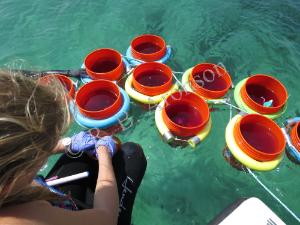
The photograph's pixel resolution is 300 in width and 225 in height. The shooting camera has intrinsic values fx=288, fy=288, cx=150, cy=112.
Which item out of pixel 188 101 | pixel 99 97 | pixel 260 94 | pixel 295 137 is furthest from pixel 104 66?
pixel 295 137

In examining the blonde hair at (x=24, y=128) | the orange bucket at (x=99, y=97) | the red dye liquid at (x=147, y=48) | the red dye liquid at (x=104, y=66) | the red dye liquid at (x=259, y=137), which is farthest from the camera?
the red dye liquid at (x=147, y=48)

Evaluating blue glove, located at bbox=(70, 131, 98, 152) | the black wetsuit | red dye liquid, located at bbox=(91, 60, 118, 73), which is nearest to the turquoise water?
red dye liquid, located at bbox=(91, 60, 118, 73)

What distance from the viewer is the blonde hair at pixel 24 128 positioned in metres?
0.82

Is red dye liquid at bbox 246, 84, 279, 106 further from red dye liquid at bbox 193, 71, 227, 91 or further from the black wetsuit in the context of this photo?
the black wetsuit

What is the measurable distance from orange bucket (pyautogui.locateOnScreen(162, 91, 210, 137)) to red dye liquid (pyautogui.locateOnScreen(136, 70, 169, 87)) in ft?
1.08

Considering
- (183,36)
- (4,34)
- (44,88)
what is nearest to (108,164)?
(44,88)

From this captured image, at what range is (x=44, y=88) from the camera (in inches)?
38.4

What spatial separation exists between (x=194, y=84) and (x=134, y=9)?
78.9 inches

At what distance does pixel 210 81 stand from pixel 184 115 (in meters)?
0.47

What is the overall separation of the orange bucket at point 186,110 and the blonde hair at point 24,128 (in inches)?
50.7

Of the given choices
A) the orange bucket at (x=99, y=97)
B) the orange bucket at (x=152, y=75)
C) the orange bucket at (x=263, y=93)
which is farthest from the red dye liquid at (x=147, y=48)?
the orange bucket at (x=263, y=93)

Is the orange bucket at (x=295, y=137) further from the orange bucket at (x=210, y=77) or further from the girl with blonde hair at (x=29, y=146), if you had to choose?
the girl with blonde hair at (x=29, y=146)

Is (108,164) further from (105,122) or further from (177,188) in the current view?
(177,188)

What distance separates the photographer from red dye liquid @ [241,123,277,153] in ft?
7.11
